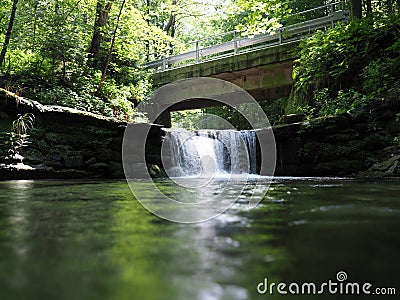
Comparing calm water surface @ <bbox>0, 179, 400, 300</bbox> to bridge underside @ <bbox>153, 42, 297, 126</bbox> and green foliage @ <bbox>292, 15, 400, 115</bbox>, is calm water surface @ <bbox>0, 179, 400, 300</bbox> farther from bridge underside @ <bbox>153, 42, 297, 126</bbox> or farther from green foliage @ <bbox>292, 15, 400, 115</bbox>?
bridge underside @ <bbox>153, 42, 297, 126</bbox>

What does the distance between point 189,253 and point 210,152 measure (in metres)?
9.91

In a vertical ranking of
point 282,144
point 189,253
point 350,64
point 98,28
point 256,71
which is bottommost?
point 189,253

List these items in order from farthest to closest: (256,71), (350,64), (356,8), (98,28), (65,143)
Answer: (256,71) → (98,28) → (356,8) → (350,64) → (65,143)

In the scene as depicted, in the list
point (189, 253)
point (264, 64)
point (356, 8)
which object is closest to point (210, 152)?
point (264, 64)

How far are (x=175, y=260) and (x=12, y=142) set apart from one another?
7.28 m

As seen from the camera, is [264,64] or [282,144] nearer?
[282,144]

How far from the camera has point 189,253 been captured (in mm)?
1499

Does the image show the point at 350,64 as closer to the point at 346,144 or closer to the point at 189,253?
the point at 346,144

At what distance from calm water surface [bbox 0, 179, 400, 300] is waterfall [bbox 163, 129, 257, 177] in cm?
814

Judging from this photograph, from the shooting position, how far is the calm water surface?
1.08m

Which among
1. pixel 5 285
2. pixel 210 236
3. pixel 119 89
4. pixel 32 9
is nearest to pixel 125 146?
→ pixel 119 89

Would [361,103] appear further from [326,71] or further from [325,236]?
[325,236]

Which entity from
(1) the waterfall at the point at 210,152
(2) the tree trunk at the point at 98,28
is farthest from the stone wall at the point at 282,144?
(2) the tree trunk at the point at 98,28

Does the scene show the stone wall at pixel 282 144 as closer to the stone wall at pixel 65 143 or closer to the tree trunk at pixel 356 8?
the stone wall at pixel 65 143
